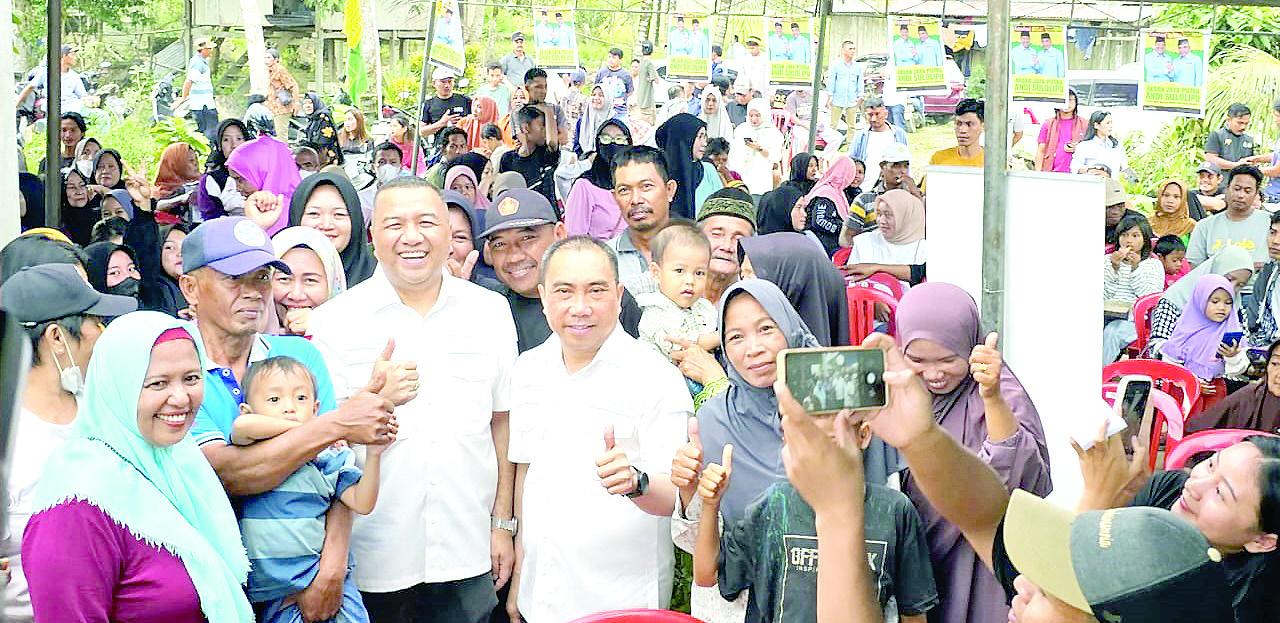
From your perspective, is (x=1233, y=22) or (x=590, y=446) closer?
(x=590, y=446)

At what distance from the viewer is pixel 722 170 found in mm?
9992

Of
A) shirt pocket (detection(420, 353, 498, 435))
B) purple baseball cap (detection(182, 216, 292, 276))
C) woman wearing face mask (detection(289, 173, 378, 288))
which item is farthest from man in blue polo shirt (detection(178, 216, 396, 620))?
woman wearing face mask (detection(289, 173, 378, 288))

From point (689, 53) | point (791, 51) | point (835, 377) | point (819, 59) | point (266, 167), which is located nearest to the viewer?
point (835, 377)

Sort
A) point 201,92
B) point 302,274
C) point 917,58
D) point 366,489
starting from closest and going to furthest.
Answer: point 366,489 < point 302,274 < point 917,58 < point 201,92

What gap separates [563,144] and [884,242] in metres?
2.67

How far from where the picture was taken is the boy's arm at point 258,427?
2.84m

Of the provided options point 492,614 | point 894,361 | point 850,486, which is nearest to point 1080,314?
point 894,361

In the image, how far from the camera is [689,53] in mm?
9703

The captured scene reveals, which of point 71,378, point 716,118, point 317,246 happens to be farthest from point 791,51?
point 71,378

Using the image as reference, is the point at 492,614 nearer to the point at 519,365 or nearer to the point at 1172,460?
the point at 519,365

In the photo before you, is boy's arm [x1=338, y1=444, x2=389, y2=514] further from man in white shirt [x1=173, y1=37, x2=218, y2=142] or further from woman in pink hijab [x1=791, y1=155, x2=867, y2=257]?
man in white shirt [x1=173, y1=37, x2=218, y2=142]

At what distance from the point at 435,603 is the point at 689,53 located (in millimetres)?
6964

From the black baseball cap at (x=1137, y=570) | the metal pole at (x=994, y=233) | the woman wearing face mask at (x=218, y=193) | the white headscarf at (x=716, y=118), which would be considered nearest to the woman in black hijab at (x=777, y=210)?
the woman wearing face mask at (x=218, y=193)

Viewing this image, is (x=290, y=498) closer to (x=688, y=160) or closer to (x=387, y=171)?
(x=688, y=160)
